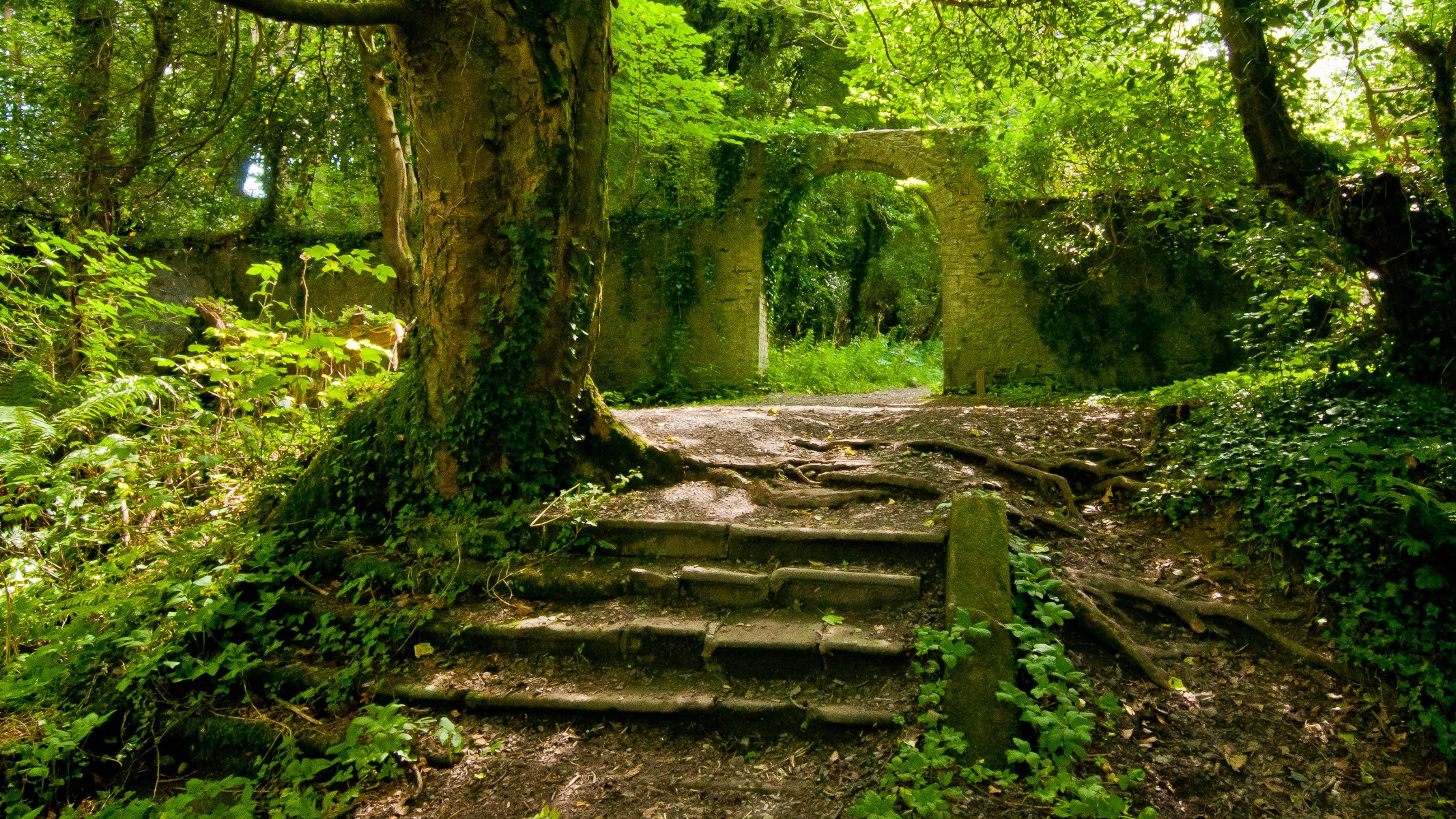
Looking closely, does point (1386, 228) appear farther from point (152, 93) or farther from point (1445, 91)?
point (152, 93)

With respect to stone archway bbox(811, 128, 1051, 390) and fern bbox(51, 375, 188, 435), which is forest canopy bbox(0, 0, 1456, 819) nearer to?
fern bbox(51, 375, 188, 435)

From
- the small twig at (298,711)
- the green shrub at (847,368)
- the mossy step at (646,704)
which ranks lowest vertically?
the small twig at (298,711)

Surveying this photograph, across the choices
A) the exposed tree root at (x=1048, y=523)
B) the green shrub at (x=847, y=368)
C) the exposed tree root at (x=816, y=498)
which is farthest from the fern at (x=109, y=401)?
the green shrub at (x=847, y=368)

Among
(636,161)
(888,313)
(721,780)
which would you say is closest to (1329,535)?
(721,780)

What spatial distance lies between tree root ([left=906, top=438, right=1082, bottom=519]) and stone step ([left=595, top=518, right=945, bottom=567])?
1.29 meters

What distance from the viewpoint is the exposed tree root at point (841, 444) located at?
561 centimetres

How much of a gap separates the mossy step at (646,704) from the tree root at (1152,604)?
3.76 feet

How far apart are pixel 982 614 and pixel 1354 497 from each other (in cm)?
199

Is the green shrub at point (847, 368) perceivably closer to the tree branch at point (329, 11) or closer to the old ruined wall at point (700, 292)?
the old ruined wall at point (700, 292)

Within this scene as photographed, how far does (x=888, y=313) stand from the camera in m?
20.4

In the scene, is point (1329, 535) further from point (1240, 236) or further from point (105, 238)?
point (105, 238)

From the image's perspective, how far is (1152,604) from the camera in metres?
3.64

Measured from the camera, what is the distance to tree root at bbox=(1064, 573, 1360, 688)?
3191mm

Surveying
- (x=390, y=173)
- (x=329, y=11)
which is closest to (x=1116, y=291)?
(x=390, y=173)
